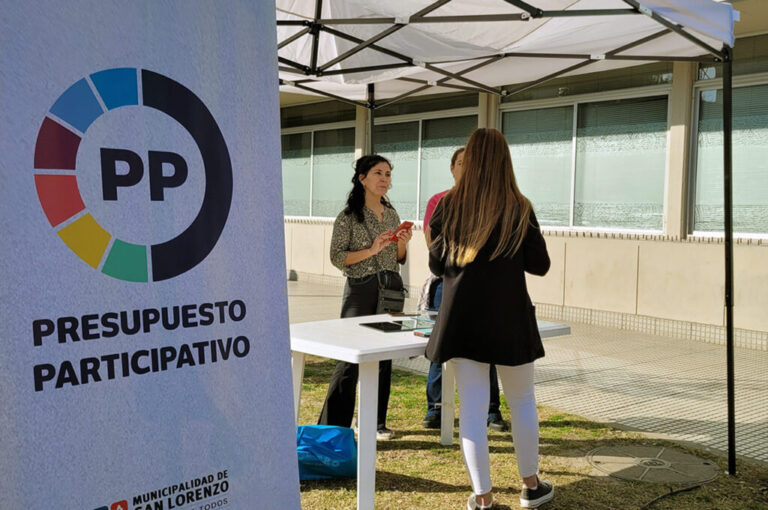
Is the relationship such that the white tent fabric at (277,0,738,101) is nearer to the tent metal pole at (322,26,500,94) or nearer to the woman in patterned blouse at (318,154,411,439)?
the tent metal pole at (322,26,500,94)

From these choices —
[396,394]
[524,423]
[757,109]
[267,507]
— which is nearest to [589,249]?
[757,109]

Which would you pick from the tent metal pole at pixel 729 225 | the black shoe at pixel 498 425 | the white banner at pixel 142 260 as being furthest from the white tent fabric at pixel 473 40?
the white banner at pixel 142 260

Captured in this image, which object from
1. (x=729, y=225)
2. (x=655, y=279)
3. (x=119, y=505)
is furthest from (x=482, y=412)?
(x=655, y=279)

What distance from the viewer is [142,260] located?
5.76ft

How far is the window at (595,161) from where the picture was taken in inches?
370

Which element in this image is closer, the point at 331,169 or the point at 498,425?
the point at 498,425

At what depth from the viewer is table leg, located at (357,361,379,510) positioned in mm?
3553

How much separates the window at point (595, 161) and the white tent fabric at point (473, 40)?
8.21 ft

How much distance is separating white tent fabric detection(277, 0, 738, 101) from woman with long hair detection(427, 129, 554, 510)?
66.8 inches

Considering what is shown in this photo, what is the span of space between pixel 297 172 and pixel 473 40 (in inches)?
396

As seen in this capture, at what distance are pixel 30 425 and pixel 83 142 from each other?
0.61 meters

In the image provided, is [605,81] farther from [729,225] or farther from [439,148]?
[729,225]

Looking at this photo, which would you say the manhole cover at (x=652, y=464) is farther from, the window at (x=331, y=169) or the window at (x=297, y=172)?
the window at (x=297, y=172)

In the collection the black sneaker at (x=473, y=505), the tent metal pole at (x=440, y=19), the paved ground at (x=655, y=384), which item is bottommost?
the paved ground at (x=655, y=384)
